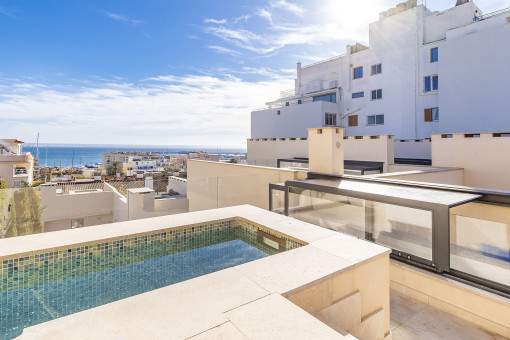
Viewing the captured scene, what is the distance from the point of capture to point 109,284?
3684mm

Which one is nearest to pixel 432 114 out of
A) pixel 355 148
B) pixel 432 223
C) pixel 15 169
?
pixel 355 148

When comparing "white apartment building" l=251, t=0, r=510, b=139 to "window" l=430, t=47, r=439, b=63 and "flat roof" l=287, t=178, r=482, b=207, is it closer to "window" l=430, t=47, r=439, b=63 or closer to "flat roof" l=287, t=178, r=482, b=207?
"window" l=430, t=47, r=439, b=63

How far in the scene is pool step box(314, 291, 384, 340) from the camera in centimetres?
258

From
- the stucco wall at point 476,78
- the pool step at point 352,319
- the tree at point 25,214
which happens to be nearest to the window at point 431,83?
the stucco wall at point 476,78

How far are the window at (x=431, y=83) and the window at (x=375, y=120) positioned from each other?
331 centimetres

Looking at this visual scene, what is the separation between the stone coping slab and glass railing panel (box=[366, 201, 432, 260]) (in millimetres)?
1980

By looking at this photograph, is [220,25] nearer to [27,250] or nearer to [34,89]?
[27,250]

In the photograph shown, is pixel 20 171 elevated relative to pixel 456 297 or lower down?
elevated

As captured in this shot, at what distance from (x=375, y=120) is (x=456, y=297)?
1886 centimetres

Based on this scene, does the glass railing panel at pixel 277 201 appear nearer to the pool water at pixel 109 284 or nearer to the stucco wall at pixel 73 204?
the pool water at pixel 109 284

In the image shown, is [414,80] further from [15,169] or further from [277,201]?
[15,169]

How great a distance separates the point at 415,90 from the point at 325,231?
18.6 metres

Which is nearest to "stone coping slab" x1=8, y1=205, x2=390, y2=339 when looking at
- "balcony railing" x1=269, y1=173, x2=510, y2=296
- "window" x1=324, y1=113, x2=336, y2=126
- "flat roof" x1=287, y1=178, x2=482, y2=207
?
"balcony railing" x1=269, y1=173, x2=510, y2=296

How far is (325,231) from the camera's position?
4105 millimetres
